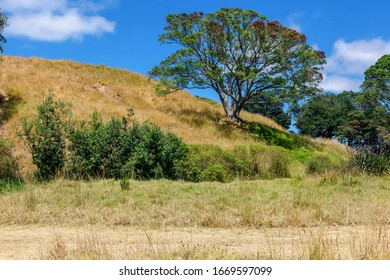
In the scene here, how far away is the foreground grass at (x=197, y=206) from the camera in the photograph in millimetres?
9719

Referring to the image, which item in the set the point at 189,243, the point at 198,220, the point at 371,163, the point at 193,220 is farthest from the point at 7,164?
the point at 371,163

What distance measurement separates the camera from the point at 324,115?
201ft

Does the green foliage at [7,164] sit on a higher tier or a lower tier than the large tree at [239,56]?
lower

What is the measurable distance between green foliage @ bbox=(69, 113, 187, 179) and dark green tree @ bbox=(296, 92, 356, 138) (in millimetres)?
45574

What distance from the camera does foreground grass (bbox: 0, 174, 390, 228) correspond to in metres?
9.72

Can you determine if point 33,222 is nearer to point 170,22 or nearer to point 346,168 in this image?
point 346,168

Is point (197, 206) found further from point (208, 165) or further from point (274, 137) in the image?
point (274, 137)

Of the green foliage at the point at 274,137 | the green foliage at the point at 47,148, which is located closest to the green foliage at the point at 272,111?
the green foliage at the point at 274,137

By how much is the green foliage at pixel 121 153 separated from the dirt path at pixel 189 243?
7.37 metres

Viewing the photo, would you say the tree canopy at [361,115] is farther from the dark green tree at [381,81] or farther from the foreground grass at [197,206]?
the foreground grass at [197,206]

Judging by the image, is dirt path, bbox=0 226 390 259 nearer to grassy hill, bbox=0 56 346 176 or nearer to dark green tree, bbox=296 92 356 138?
grassy hill, bbox=0 56 346 176

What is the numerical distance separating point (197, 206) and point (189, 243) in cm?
329

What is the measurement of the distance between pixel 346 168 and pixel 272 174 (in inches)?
147

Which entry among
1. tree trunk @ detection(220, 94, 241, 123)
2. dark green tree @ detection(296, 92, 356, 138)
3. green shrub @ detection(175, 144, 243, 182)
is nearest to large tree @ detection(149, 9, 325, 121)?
tree trunk @ detection(220, 94, 241, 123)
